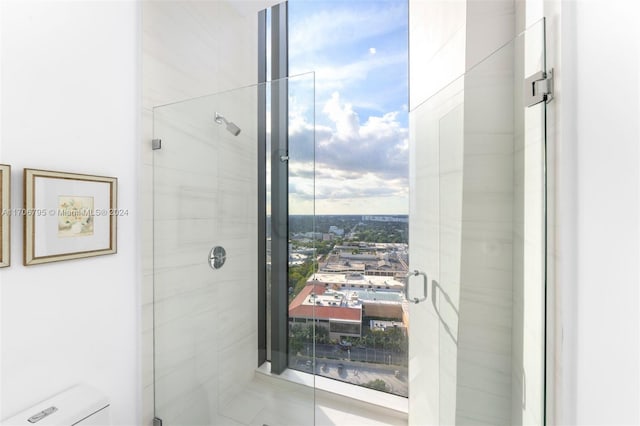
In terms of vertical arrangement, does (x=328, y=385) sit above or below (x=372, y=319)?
below

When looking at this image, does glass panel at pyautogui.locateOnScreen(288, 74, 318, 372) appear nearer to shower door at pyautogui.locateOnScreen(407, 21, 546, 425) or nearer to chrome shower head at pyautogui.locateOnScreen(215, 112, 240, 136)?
chrome shower head at pyautogui.locateOnScreen(215, 112, 240, 136)

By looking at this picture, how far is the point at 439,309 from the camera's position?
51.3 inches

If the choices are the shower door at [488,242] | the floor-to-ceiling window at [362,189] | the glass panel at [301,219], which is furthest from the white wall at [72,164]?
the shower door at [488,242]

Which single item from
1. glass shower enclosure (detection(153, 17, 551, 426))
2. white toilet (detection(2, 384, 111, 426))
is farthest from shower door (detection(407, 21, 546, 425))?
white toilet (detection(2, 384, 111, 426))

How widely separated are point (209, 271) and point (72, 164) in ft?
2.27

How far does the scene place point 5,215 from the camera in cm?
95

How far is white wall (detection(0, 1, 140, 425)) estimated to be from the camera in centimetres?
100

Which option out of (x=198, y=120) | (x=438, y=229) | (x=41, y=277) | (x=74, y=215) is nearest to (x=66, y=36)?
(x=198, y=120)

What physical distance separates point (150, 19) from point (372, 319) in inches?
78.6

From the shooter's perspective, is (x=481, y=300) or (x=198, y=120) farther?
(x=198, y=120)

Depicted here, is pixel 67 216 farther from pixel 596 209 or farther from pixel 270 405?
pixel 596 209

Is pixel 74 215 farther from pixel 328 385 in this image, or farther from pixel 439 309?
pixel 328 385

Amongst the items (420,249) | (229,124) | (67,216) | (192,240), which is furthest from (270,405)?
(229,124)

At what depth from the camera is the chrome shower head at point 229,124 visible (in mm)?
1329
